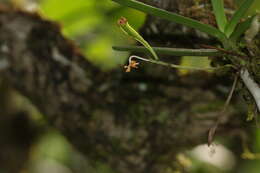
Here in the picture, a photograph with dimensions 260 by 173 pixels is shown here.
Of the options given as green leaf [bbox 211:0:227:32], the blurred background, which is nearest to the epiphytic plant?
green leaf [bbox 211:0:227:32]

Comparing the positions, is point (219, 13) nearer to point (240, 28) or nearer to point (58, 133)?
point (240, 28)

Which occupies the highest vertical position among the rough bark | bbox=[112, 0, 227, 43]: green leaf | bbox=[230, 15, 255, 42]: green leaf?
bbox=[230, 15, 255, 42]: green leaf

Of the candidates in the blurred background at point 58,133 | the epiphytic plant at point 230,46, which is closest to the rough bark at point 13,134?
the blurred background at point 58,133

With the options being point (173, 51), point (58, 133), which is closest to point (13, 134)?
point (58, 133)

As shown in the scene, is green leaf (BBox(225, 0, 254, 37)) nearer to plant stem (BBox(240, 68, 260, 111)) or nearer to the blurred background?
plant stem (BBox(240, 68, 260, 111))

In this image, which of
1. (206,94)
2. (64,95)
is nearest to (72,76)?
(64,95)

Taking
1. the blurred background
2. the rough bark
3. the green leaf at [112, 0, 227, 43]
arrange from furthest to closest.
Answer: the rough bark < the blurred background < the green leaf at [112, 0, 227, 43]

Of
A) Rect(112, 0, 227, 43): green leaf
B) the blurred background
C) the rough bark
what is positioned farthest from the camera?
the rough bark
